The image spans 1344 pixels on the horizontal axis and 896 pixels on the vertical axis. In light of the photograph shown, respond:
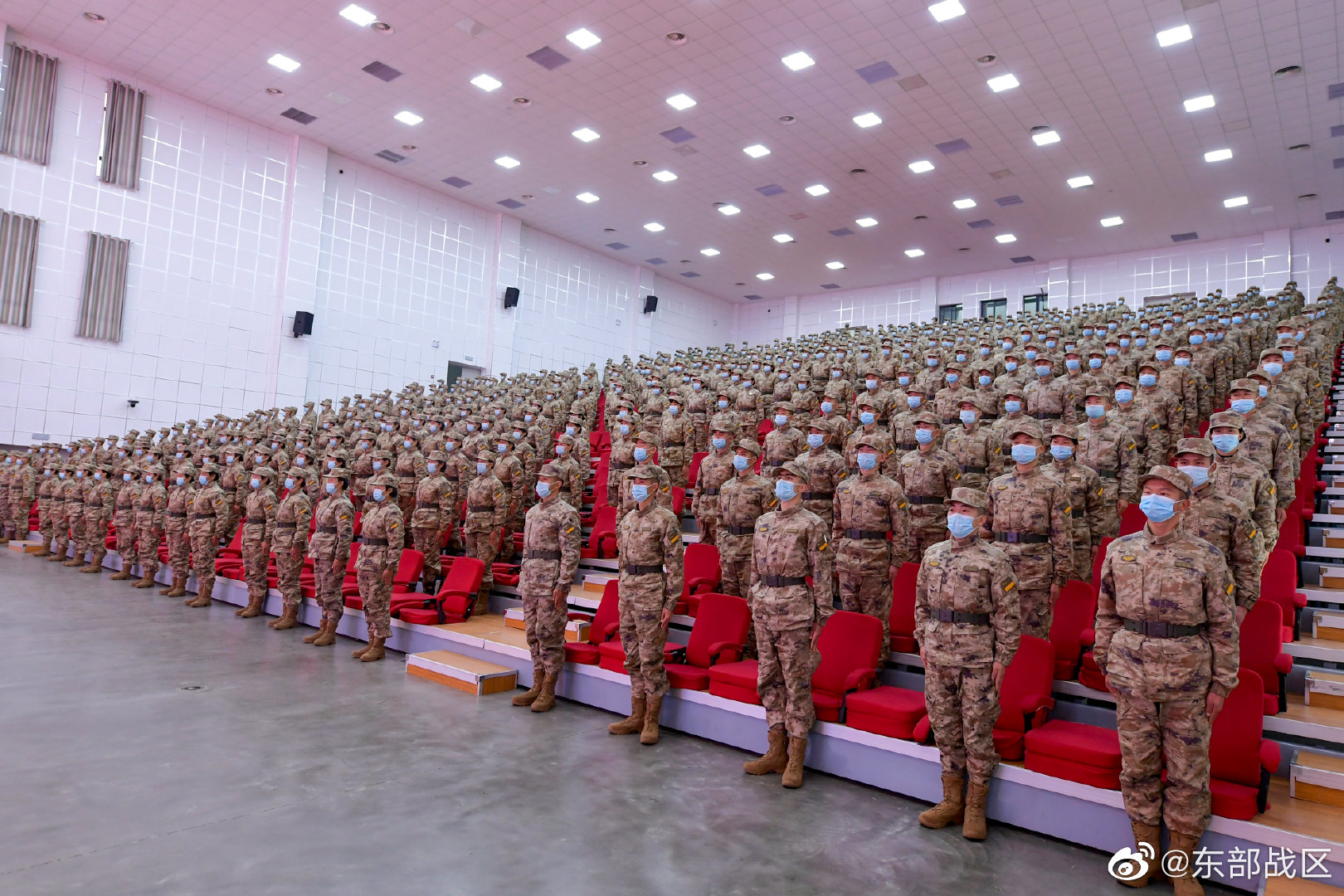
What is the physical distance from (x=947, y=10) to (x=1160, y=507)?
10.1 metres

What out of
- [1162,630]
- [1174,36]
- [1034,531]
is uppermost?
[1174,36]

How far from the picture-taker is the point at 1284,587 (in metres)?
4.62

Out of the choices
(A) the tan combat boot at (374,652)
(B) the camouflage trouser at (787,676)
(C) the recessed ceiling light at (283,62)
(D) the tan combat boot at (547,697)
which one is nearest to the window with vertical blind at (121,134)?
(C) the recessed ceiling light at (283,62)

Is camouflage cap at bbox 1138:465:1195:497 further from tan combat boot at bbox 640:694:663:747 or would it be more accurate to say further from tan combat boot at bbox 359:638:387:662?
tan combat boot at bbox 359:638:387:662

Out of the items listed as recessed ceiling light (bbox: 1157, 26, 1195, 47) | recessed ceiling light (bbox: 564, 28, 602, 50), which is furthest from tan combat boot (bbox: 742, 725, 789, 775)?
recessed ceiling light (bbox: 1157, 26, 1195, 47)

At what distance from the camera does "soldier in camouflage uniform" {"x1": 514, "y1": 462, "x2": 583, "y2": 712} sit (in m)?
5.62

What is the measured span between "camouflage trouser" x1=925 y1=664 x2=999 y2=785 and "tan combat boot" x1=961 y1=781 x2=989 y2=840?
42 mm

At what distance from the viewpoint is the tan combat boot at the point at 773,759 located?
14.5ft

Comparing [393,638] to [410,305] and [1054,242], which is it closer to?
[410,305]

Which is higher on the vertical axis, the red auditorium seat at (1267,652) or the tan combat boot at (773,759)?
the red auditorium seat at (1267,652)

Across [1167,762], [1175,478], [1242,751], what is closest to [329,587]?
[1167,762]

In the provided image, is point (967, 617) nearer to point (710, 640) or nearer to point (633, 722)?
point (710, 640)

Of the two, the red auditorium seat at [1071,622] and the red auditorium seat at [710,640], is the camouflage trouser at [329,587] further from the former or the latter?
the red auditorium seat at [1071,622]

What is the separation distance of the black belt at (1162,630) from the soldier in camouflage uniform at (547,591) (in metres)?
3.48
